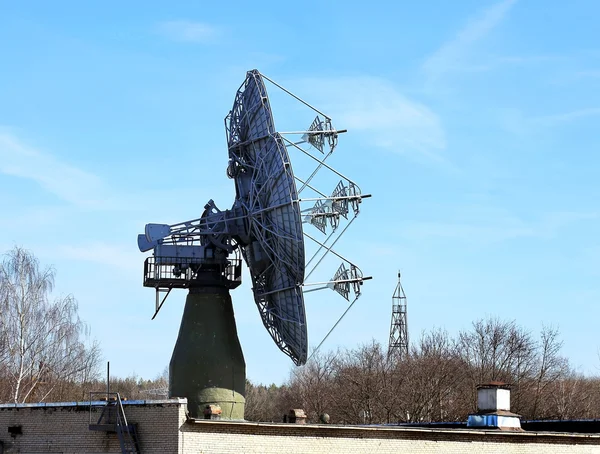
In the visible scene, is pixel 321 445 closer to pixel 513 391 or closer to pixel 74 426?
pixel 74 426

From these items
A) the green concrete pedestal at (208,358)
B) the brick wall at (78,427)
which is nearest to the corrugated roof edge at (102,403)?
the brick wall at (78,427)

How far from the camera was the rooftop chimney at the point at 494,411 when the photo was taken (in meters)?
46.1

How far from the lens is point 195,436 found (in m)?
34.8

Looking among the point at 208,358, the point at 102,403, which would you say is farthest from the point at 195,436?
the point at 208,358

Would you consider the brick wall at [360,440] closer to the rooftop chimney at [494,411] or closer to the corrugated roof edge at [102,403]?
the corrugated roof edge at [102,403]

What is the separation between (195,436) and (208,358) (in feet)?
29.2

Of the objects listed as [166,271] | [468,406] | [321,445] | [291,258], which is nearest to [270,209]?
[291,258]

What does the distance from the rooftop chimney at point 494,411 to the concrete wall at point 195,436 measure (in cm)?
300

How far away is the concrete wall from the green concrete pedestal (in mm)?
6598

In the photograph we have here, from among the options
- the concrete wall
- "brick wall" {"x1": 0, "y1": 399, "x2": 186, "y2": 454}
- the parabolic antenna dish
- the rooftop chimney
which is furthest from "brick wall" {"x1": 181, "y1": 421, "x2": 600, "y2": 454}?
the parabolic antenna dish

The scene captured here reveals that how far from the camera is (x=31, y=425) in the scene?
37969 millimetres

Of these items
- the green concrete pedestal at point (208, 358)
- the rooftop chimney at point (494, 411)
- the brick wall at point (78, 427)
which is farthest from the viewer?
the rooftop chimney at point (494, 411)

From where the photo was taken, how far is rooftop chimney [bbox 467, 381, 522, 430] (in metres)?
46.1

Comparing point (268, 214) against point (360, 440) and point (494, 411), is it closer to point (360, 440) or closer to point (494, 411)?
point (360, 440)
